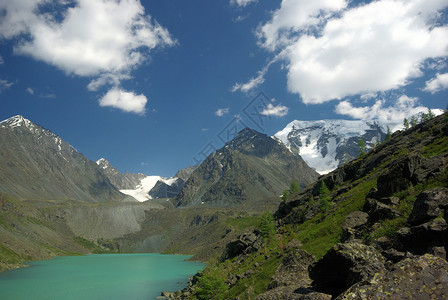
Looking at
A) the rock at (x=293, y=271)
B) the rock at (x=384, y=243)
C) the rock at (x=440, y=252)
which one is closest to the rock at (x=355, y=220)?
the rock at (x=293, y=271)

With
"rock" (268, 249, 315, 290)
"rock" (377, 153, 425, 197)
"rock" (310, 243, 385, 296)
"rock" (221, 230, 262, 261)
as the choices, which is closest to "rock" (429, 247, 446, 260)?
"rock" (310, 243, 385, 296)

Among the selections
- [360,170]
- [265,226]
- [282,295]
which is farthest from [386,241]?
[360,170]

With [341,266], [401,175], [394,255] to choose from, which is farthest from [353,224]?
[341,266]

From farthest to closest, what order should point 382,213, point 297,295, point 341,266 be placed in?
point 382,213
point 297,295
point 341,266

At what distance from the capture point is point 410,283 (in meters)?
7.43

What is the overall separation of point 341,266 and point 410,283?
3577mm

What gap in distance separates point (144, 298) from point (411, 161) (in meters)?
78.5

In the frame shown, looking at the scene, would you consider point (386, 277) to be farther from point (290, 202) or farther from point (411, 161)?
point (290, 202)

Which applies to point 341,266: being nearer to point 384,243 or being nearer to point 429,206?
point 384,243

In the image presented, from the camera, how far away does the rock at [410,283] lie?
7176mm

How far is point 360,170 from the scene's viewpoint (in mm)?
76000

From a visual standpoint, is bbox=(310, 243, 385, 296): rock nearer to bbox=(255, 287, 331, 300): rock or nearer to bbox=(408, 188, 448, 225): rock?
bbox=(255, 287, 331, 300): rock

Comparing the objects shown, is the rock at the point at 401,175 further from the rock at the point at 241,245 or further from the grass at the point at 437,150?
the rock at the point at 241,245

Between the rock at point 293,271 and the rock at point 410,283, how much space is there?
8.79 meters
